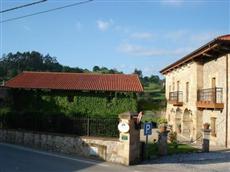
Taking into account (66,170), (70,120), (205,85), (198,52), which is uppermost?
(198,52)

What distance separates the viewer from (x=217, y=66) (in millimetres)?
27000

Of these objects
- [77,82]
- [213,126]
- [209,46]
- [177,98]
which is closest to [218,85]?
[209,46]

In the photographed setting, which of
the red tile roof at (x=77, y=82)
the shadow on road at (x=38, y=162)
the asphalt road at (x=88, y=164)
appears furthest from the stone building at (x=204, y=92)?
the shadow on road at (x=38, y=162)

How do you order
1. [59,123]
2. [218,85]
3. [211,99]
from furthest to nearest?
[211,99] → [218,85] → [59,123]

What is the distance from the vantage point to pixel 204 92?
96.5ft

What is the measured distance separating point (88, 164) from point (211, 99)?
12287 mm

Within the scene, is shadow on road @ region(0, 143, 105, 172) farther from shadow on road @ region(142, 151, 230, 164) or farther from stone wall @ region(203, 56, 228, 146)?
stone wall @ region(203, 56, 228, 146)

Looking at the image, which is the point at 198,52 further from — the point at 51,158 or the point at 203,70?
the point at 51,158

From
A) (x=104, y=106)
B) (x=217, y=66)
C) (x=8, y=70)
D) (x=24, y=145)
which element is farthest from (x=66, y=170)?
(x=8, y=70)

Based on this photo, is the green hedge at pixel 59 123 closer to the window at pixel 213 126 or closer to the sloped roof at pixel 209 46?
the sloped roof at pixel 209 46

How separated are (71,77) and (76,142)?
1912cm

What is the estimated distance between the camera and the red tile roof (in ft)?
118

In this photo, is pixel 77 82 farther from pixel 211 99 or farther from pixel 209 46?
pixel 209 46

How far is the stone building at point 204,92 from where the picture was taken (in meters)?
25.2
